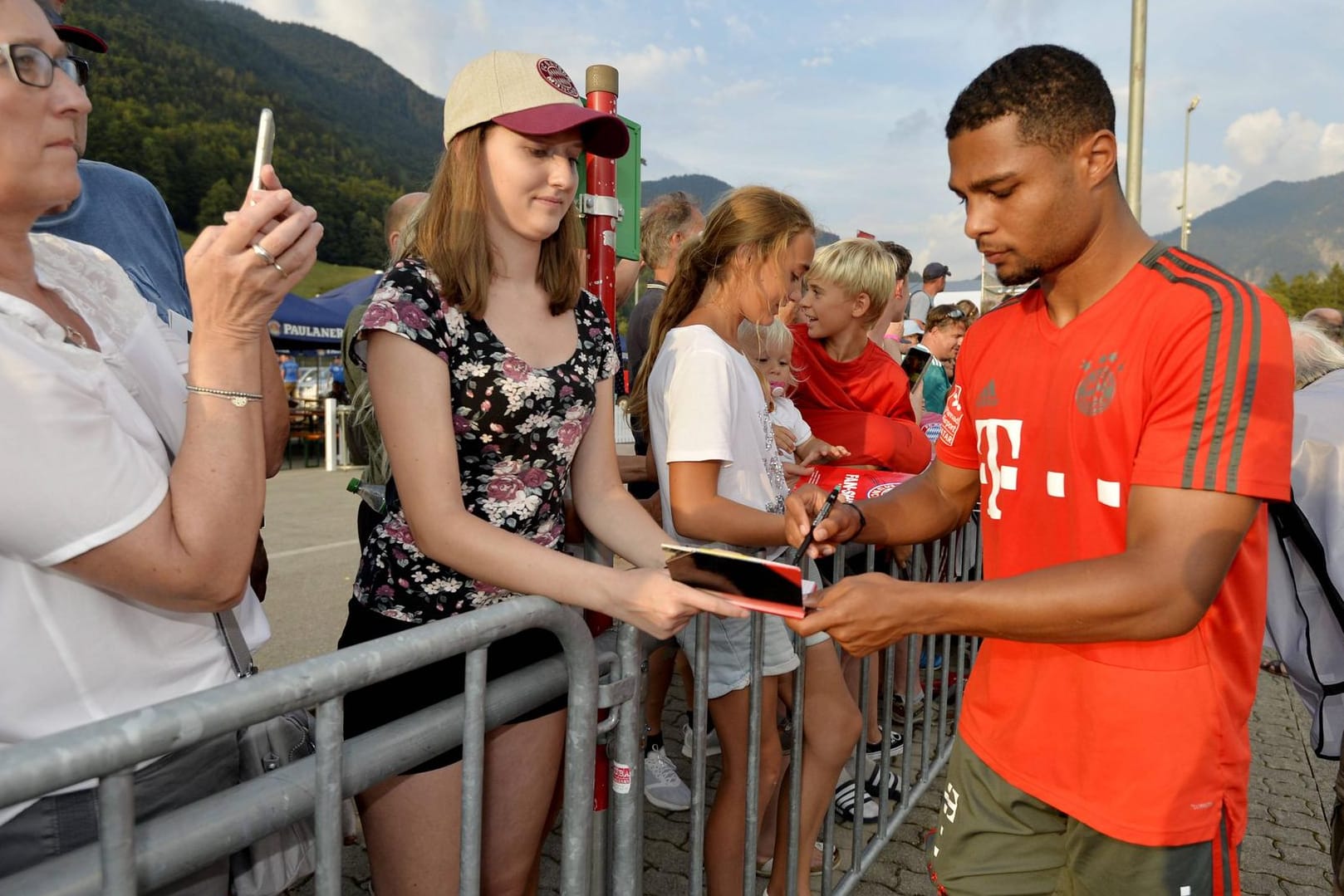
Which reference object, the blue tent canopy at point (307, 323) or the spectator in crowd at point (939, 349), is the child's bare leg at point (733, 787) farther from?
the blue tent canopy at point (307, 323)

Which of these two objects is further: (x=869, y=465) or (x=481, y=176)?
(x=869, y=465)

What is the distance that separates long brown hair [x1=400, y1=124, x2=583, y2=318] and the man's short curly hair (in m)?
0.96

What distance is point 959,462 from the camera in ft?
7.25

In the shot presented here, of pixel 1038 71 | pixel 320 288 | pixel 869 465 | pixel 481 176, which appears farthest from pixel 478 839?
pixel 320 288

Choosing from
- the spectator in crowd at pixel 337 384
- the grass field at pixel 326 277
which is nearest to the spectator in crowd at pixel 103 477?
the spectator in crowd at pixel 337 384

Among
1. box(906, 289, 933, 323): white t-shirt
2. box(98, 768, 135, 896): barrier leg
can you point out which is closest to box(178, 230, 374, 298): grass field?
box(906, 289, 933, 323): white t-shirt

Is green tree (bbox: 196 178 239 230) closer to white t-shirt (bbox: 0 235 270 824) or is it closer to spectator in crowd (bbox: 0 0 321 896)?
spectator in crowd (bbox: 0 0 321 896)

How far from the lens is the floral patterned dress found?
66.2 inches

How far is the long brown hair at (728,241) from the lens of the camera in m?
2.75

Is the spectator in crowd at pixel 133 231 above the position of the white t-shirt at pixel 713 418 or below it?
above

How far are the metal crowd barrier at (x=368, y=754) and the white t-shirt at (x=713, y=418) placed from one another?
43 cm

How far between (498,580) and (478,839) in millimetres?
448

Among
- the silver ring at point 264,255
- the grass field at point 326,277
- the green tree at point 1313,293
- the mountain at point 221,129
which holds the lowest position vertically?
the silver ring at point 264,255

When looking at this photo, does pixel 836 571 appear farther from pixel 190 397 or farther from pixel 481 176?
pixel 190 397
